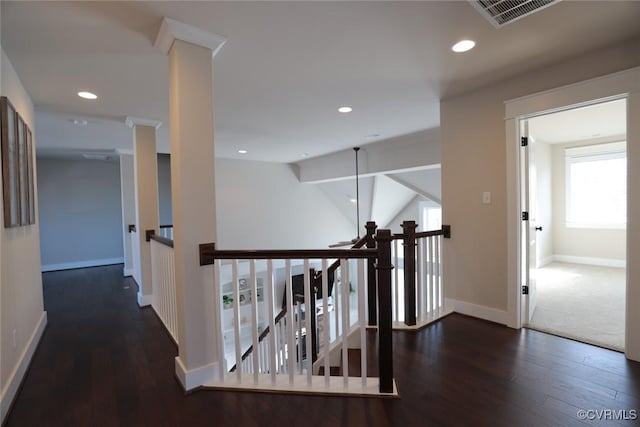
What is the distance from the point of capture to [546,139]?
5.32 meters

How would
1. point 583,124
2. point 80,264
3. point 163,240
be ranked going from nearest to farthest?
1. point 163,240
2. point 583,124
3. point 80,264

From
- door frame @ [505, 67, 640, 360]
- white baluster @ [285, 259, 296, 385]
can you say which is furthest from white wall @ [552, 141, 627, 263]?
white baluster @ [285, 259, 296, 385]

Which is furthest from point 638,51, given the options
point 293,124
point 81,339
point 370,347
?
point 81,339

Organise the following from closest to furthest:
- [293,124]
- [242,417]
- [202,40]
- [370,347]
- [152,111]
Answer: [242,417] < [202,40] < [370,347] < [152,111] < [293,124]

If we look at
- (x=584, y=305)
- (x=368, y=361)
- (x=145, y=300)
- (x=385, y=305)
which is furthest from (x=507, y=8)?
(x=145, y=300)

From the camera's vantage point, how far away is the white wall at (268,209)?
6793 mm

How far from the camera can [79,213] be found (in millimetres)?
6410

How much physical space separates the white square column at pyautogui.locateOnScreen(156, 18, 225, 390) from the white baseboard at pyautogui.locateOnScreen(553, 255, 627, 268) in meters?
6.35

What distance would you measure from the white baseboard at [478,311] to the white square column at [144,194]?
348 cm

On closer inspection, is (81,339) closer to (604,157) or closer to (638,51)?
(638,51)

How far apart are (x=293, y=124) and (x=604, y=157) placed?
5276 millimetres

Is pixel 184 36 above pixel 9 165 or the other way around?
above

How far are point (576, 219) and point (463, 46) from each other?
205 inches

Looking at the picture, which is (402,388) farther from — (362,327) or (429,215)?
(429,215)
